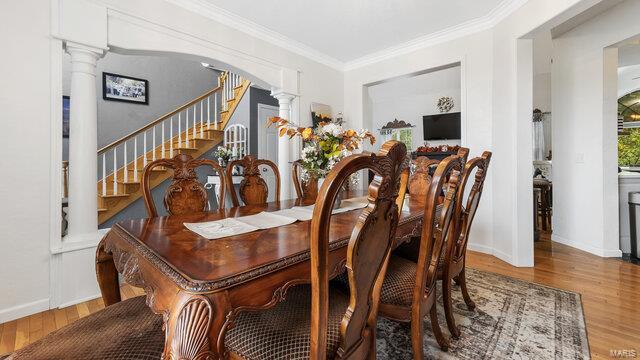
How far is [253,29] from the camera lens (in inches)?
132

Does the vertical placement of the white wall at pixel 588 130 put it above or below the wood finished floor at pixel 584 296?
above

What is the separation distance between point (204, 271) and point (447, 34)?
12.9 ft

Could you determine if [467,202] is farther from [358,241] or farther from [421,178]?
[358,241]

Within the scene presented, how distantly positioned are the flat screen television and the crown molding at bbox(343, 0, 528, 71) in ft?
11.6

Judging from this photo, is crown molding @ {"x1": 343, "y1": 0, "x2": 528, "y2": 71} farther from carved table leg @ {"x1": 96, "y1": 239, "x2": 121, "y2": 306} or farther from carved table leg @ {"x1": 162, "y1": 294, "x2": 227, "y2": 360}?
carved table leg @ {"x1": 96, "y1": 239, "x2": 121, "y2": 306}

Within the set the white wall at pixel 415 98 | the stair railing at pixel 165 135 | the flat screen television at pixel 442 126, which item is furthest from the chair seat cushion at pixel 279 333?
the flat screen television at pixel 442 126

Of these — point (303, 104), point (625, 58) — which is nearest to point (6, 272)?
point (303, 104)

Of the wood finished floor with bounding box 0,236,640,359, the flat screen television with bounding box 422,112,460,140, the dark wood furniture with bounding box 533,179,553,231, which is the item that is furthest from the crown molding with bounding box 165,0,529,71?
the flat screen television with bounding box 422,112,460,140

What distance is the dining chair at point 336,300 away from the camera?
0.66 meters

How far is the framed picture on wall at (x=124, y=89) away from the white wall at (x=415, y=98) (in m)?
5.00

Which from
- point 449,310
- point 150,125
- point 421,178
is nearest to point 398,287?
point 449,310

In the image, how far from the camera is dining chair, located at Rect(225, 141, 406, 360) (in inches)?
25.8

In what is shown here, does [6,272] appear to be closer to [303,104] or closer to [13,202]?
[13,202]

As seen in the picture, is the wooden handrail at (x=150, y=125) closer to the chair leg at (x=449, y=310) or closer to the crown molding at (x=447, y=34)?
the crown molding at (x=447, y=34)
